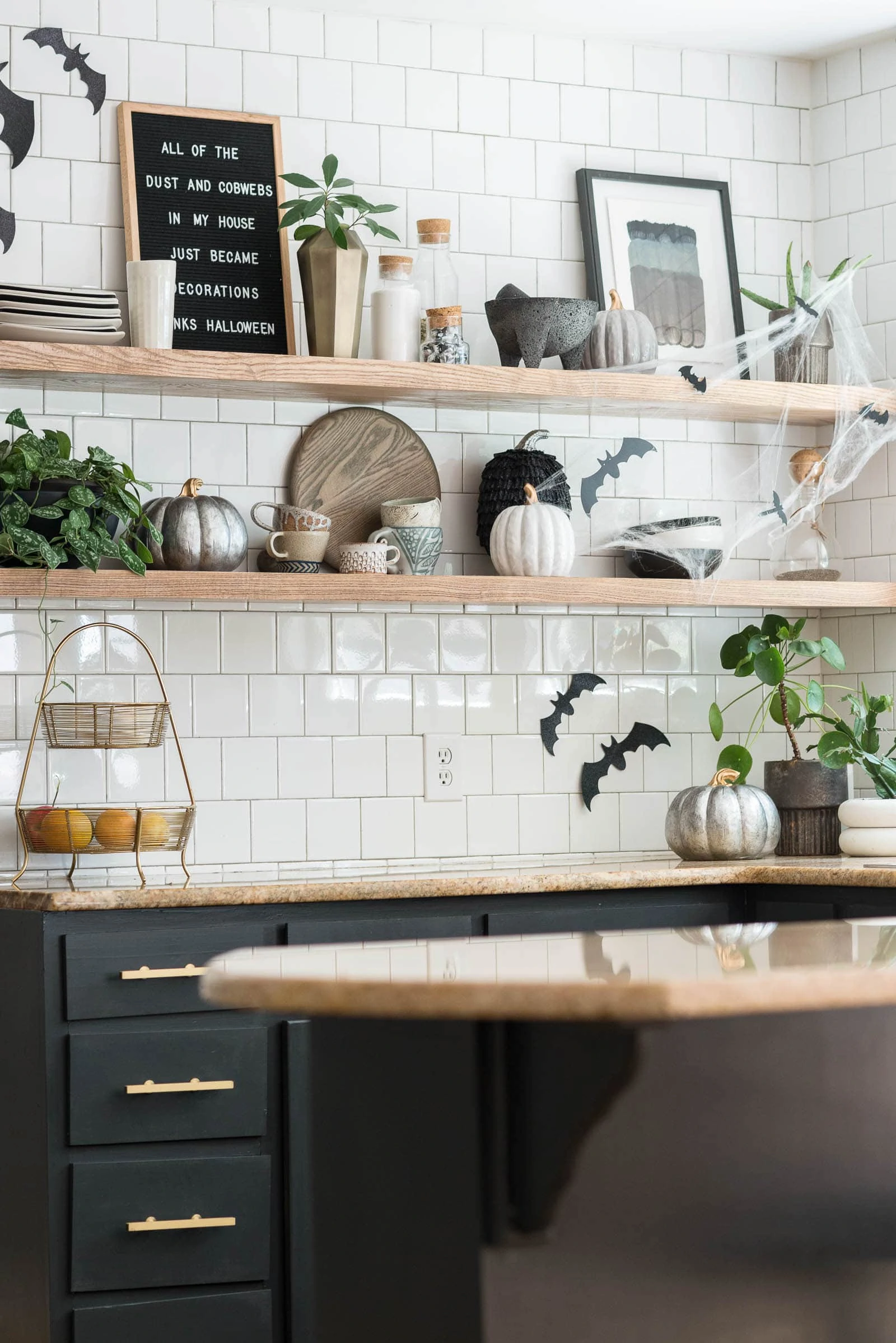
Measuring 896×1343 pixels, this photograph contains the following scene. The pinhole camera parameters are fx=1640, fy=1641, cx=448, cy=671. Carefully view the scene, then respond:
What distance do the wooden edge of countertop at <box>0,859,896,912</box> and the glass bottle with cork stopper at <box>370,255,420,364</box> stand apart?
3.70ft

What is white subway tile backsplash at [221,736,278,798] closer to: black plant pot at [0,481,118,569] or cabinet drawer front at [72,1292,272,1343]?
black plant pot at [0,481,118,569]

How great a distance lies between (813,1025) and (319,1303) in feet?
1.86

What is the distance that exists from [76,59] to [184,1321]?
2559 mm

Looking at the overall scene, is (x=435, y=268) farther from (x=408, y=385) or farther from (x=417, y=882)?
(x=417, y=882)

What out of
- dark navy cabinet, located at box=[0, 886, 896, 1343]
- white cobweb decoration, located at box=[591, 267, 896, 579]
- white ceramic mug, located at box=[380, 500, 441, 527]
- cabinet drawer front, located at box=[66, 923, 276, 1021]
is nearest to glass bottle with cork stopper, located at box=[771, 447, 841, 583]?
white cobweb decoration, located at box=[591, 267, 896, 579]

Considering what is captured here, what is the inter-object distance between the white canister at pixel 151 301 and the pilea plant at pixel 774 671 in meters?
1.47

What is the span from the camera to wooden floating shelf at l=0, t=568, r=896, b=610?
3.19m

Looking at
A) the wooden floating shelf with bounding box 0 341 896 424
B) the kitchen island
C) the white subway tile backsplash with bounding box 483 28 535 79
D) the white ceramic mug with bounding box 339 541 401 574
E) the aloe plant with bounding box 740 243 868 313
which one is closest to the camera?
the kitchen island

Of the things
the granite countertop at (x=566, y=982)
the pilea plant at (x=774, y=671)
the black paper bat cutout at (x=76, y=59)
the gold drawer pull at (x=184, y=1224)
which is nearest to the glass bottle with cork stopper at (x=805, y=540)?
the pilea plant at (x=774, y=671)

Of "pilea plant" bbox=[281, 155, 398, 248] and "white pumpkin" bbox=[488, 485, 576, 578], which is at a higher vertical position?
"pilea plant" bbox=[281, 155, 398, 248]

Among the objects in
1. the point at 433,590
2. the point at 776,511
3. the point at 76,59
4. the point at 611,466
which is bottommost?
the point at 433,590

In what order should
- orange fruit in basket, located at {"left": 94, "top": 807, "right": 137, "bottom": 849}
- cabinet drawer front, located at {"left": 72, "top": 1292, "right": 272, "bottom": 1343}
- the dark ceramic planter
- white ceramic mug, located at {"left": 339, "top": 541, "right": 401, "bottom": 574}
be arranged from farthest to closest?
the dark ceramic planter < white ceramic mug, located at {"left": 339, "top": 541, "right": 401, "bottom": 574} < orange fruit in basket, located at {"left": 94, "top": 807, "right": 137, "bottom": 849} < cabinet drawer front, located at {"left": 72, "top": 1292, "right": 272, "bottom": 1343}

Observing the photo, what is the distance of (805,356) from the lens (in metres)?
3.83

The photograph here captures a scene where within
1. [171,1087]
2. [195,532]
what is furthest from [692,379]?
[171,1087]
